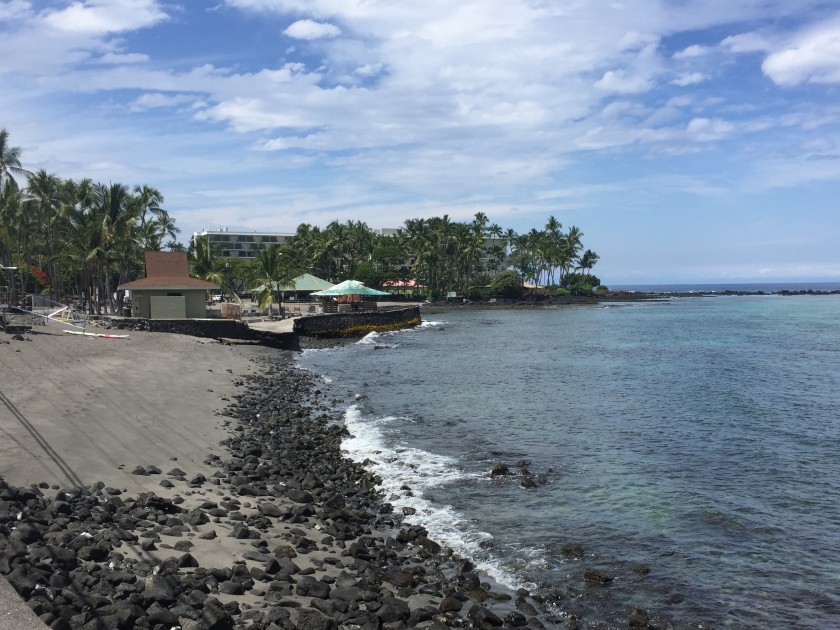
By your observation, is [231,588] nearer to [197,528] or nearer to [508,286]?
[197,528]

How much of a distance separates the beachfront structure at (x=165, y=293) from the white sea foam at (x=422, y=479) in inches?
898

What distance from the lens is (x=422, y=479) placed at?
47.8 ft

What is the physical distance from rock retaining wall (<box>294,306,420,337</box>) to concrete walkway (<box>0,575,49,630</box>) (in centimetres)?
3952

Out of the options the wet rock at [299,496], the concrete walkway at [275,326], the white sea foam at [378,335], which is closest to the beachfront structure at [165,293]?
the concrete walkway at [275,326]

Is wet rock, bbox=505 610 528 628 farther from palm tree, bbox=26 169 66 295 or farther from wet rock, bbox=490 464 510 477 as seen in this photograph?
palm tree, bbox=26 169 66 295

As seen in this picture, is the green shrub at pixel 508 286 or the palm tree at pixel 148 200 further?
the green shrub at pixel 508 286

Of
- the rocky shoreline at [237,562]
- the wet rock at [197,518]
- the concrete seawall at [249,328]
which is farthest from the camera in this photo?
the concrete seawall at [249,328]

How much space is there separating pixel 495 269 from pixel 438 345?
9006 centimetres

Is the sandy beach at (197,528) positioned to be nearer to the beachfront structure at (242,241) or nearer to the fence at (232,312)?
the fence at (232,312)

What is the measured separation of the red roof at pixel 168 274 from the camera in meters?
39.9

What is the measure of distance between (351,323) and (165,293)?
16.3 m

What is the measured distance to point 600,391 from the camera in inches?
1079

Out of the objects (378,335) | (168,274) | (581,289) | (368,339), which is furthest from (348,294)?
(581,289)

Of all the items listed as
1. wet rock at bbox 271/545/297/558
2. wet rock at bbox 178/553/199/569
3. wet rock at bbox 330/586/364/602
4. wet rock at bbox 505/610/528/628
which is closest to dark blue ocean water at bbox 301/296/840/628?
wet rock at bbox 505/610/528/628
